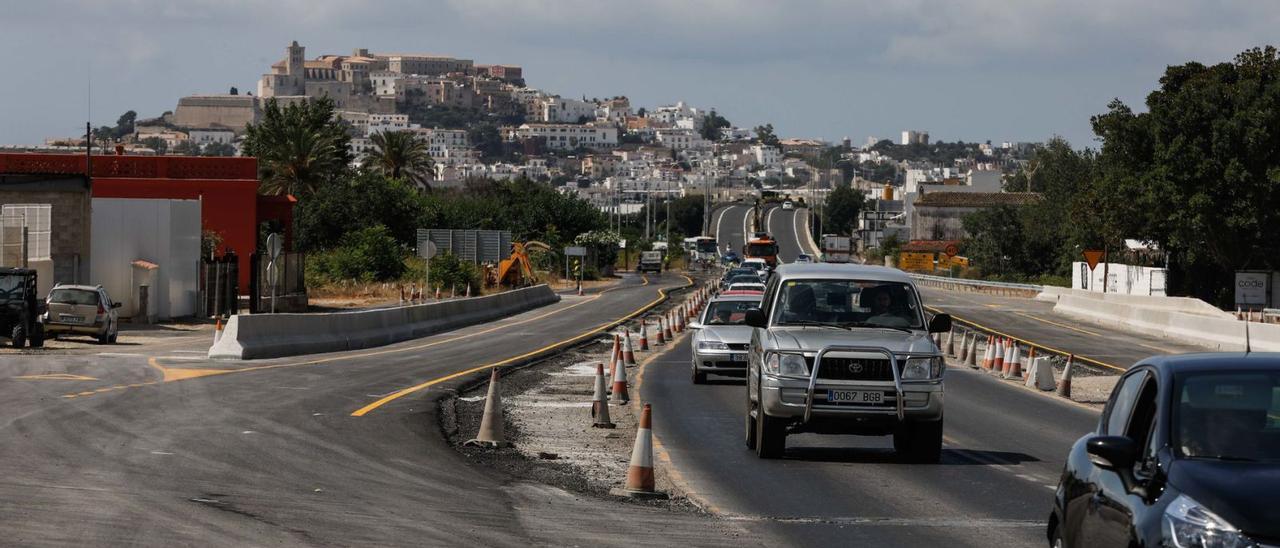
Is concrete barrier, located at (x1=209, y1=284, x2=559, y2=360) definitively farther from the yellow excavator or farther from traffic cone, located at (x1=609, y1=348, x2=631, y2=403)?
the yellow excavator

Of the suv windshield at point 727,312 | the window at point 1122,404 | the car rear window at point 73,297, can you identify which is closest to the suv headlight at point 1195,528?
the window at point 1122,404

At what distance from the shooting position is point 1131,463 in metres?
7.43

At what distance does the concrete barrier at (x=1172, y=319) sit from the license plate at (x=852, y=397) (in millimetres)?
20883

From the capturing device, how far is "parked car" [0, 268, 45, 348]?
113 ft

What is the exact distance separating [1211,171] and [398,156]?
75.7 meters

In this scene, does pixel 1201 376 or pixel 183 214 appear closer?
pixel 1201 376

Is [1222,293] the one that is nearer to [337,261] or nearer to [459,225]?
[337,261]

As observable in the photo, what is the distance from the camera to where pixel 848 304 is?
55.6 feet

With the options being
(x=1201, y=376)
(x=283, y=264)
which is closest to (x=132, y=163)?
(x=283, y=264)

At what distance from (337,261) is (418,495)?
64.7m

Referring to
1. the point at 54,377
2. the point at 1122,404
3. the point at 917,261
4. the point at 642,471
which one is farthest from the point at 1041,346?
the point at 917,261

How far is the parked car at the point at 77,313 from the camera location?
37.4 m

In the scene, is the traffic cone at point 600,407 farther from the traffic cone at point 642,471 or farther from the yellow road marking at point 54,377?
the yellow road marking at point 54,377

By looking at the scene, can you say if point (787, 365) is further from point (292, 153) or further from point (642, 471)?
point (292, 153)
